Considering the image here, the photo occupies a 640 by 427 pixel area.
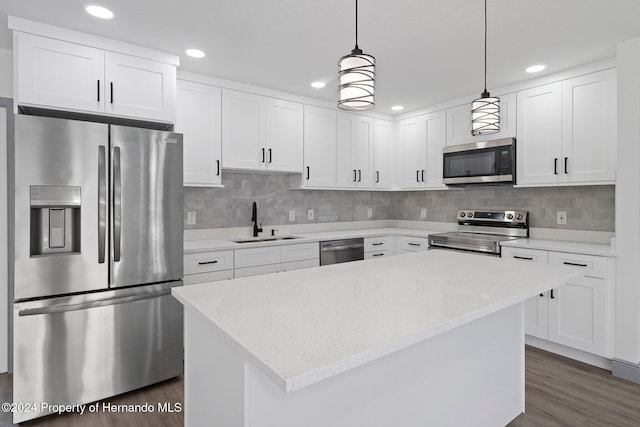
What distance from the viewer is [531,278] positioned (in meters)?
1.61

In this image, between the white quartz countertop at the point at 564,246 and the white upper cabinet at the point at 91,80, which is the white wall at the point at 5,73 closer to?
the white upper cabinet at the point at 91,80

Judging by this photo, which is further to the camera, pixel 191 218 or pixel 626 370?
pixel 191 218

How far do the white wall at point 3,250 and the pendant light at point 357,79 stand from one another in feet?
9.10

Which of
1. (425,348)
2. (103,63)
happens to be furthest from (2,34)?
(425,348)

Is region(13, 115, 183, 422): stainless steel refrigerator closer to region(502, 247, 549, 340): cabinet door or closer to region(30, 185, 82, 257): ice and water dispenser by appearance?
region(30, 185, 82, 257): ice and water dispenser

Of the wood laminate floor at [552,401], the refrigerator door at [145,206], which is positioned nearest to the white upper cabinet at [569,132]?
the wood laminate floor at [552,401]

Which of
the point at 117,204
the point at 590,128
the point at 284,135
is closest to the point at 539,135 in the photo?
the point at 590,128

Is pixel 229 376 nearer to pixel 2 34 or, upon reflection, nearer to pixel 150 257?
pixel 150 257

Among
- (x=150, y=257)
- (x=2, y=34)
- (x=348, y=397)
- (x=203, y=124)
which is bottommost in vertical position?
(x=348, y=397)

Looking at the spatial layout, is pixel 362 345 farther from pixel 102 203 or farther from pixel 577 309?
pixel 577 309

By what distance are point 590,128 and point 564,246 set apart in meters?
1.02

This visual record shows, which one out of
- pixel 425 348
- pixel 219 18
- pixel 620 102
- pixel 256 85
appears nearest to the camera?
pixel 425 348

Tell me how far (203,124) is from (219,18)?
112 centimetres

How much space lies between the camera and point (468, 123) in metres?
3.82
